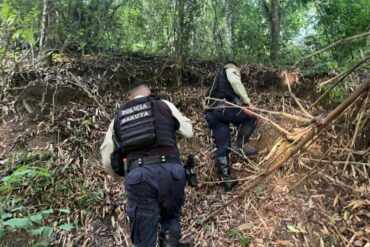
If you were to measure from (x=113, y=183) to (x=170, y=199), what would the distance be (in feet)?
5.89

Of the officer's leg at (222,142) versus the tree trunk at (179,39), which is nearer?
the officer's leg at (222,142)

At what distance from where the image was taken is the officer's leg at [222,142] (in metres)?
6.05

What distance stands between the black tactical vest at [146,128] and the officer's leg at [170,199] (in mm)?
212

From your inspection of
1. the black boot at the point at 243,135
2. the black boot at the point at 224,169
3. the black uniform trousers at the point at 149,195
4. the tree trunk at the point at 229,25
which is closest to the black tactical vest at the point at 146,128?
the black uniform trousers at the point at 149,195

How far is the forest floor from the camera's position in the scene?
520 cm

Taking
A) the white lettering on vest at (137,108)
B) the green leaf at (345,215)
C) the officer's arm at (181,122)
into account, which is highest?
the white lettering on vest at (137,108)

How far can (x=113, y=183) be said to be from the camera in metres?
5.91

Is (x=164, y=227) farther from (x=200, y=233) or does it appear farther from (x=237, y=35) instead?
(x=237, y=35)

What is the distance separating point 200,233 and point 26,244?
208 centimetres

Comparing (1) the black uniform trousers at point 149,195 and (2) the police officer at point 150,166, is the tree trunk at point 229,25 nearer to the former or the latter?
(2) the police officer at point 150,166

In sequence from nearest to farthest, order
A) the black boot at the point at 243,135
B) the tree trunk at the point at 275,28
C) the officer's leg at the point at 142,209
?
the officer's leg at the point at 142,209 → the black boot at the point at 243,135 → the tree trunk at the point at 275,28

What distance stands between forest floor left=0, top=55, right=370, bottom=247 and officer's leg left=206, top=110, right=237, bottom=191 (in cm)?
23

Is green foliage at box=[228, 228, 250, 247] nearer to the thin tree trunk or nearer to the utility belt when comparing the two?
the utility belt

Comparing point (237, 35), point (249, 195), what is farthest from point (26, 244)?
point (237, 35)
